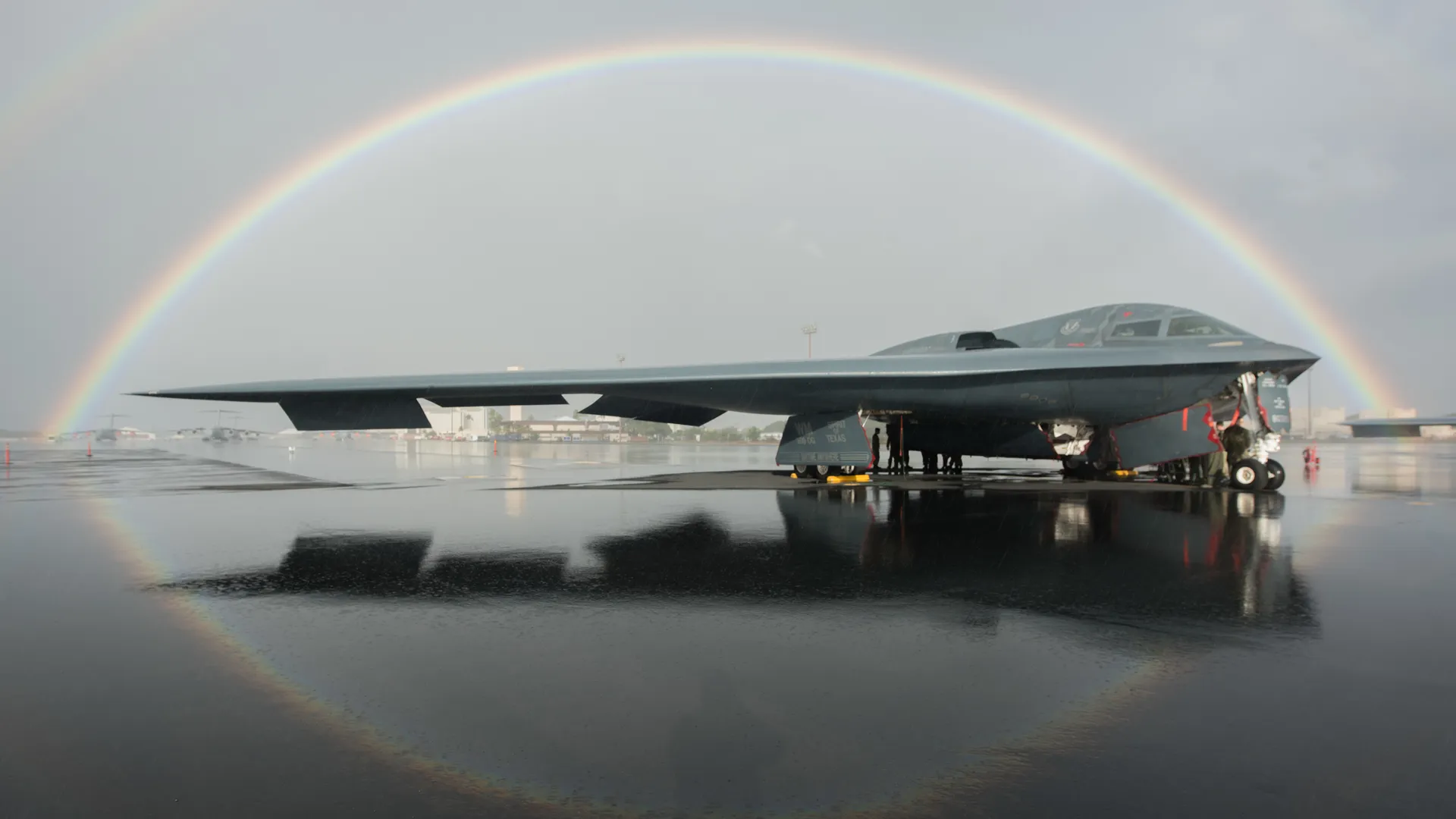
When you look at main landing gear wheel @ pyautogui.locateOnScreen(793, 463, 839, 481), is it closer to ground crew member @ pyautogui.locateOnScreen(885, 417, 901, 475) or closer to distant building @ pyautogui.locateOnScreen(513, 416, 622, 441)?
ground crew member @ pyautogui.locateOnScreen(885, 417, 901, 475)

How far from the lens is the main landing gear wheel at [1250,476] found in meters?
13.1

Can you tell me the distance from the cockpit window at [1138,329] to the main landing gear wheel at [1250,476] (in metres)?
3.11

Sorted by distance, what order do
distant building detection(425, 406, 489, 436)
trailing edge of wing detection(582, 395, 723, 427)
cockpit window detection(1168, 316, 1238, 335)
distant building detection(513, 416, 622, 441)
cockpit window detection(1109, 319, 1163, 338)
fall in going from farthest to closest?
1. distant building detection(513, 416, 622, 441)
2. distant building detection(425, 406, 489, 436)
3. trailing edge of wing detection(582, 395, 723, 427)
4. cockpit window detection(1109, 319, 1163, 338)
5. cockpit window detection(1168, 316, 1238, 335)

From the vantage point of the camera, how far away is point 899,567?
20.4ft

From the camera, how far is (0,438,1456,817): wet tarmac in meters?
2.43

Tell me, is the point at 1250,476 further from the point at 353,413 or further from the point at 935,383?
the point at 353,413

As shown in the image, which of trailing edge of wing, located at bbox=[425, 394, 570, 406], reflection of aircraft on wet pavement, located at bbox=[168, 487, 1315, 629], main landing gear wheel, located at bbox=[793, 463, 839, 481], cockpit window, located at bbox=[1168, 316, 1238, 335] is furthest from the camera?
main landing gear wheel, located at bbox=[793, 463, 839, 481]

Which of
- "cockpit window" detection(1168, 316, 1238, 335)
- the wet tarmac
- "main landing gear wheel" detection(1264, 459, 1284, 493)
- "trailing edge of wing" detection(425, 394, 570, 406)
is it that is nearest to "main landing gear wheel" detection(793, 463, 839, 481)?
"trailing edge of wing" detection(425, 394, 570, 406)

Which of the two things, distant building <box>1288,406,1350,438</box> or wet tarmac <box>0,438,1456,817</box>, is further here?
distant building <box>1288,406,1350,438</box>

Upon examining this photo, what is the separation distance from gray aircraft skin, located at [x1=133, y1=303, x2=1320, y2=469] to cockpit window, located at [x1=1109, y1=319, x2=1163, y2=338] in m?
0.02

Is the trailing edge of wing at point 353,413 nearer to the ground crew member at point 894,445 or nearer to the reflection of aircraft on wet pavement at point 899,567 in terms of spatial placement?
the reflection of aircraft on wet pavement at point 899,567

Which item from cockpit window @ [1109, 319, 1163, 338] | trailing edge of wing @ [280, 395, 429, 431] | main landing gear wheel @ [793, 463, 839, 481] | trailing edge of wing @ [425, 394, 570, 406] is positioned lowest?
main landing gear wheel @ [793, 463, 839, 481]

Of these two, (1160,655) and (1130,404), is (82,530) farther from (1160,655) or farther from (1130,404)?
(1130,404)

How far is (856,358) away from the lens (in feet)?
38.7
